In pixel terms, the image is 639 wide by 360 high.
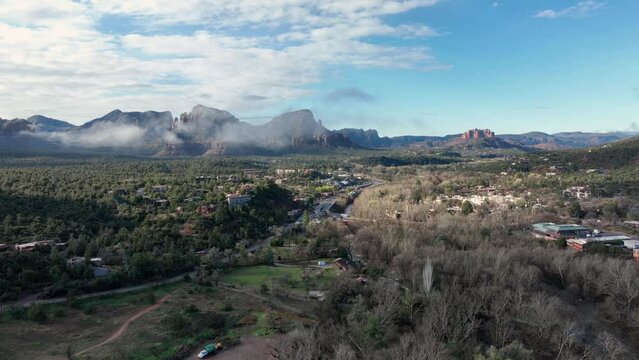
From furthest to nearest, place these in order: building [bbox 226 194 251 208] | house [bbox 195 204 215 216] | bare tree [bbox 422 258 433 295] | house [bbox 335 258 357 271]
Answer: building [bbox 226 194 251 208], house [bbox 195 204 215 216], house [bbox 335 258 357 271], bare tree [bbox 422 258 433 295]

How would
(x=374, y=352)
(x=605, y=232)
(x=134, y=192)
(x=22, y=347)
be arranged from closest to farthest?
(x=374, y=352) → (x=22, y=347) → (x=605, y=232) → (x=134, y=192)

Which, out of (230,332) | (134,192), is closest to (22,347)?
(230,332)

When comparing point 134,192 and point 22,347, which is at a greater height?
point 134,192

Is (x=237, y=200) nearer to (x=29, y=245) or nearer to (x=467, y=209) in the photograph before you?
(x=29, y=245)

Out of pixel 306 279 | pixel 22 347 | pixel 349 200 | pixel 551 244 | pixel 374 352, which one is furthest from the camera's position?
pixel 349 200

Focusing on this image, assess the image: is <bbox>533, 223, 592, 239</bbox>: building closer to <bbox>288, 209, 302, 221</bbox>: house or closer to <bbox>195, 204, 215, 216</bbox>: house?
<bbox>288, 209, 302, 221</bbox>: house

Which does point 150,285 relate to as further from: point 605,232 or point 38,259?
point 605,232

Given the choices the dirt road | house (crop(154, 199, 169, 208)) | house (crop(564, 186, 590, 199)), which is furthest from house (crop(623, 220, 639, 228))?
house (crop(154, 199, 169, 208))
